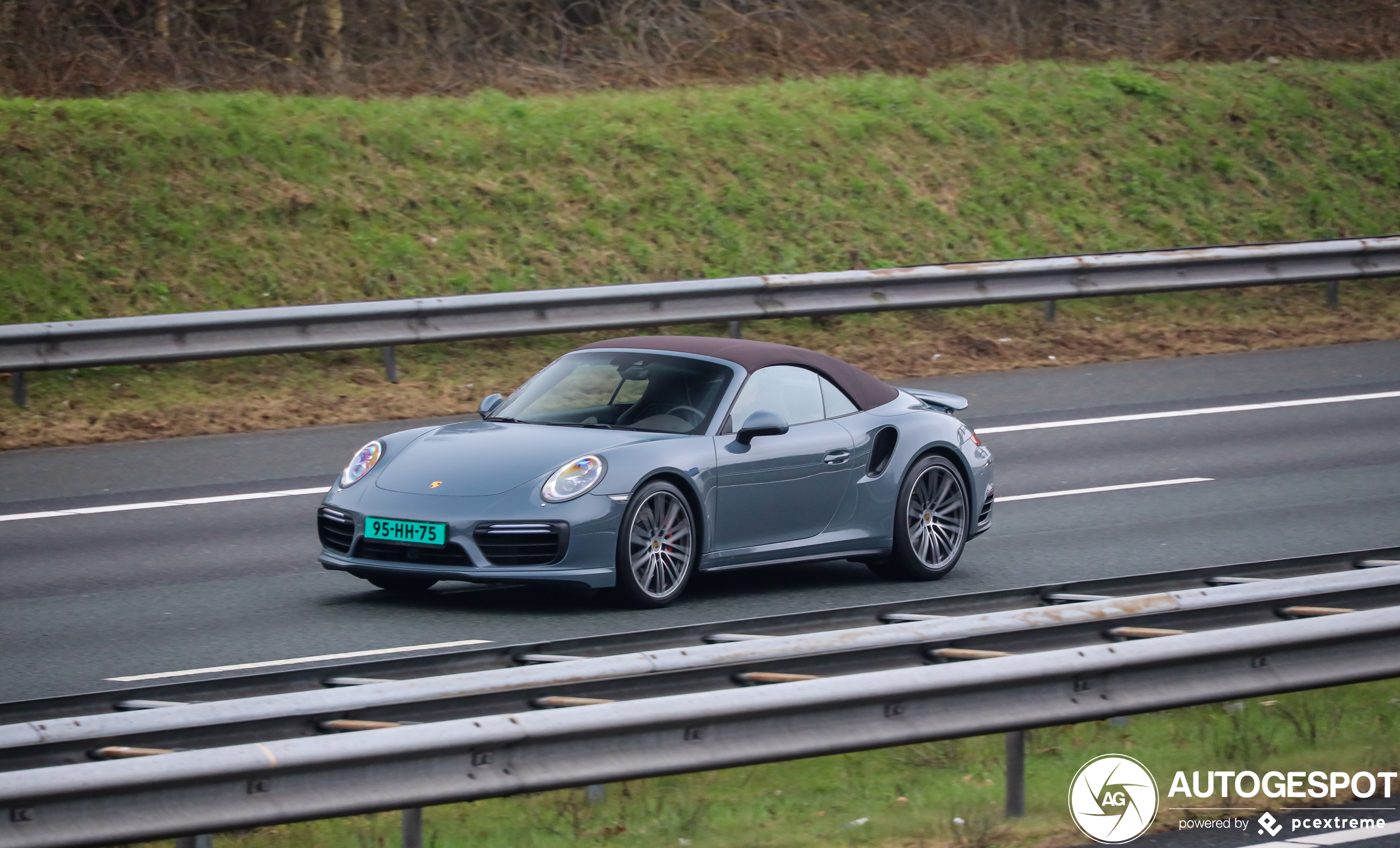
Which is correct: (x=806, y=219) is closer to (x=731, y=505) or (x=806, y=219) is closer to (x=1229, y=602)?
(x=731, y=505)

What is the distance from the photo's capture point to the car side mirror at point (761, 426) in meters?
9.55

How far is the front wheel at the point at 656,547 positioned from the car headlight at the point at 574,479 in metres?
0.23

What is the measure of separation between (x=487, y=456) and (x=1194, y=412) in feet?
28.6

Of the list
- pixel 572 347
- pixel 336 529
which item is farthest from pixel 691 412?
pixel 572 347

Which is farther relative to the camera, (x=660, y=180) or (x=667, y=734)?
(x=660, y=180)

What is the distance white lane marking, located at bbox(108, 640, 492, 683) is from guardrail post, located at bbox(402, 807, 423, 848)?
3102 mm

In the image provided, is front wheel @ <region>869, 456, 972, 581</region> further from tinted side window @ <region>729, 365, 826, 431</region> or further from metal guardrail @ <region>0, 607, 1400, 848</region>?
metal guardrail @ <region>0, 607, 1400, 848</region>

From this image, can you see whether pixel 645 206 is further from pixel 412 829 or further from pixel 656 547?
pixel 412 829

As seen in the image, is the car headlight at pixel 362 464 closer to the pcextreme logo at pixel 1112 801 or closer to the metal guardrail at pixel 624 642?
the metal guardrail at pixel 624 642

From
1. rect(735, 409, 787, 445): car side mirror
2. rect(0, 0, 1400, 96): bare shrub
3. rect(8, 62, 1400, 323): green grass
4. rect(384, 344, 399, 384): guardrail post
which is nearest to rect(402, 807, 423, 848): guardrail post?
rect(735, 409, 787, 445): car side mirror

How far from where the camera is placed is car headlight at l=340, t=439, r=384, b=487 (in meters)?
9.42

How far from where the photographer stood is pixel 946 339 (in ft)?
61.2

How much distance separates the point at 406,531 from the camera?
8.95 metres

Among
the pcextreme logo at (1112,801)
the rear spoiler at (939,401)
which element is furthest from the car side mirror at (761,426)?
the pcextreme logo at (1112,801)
